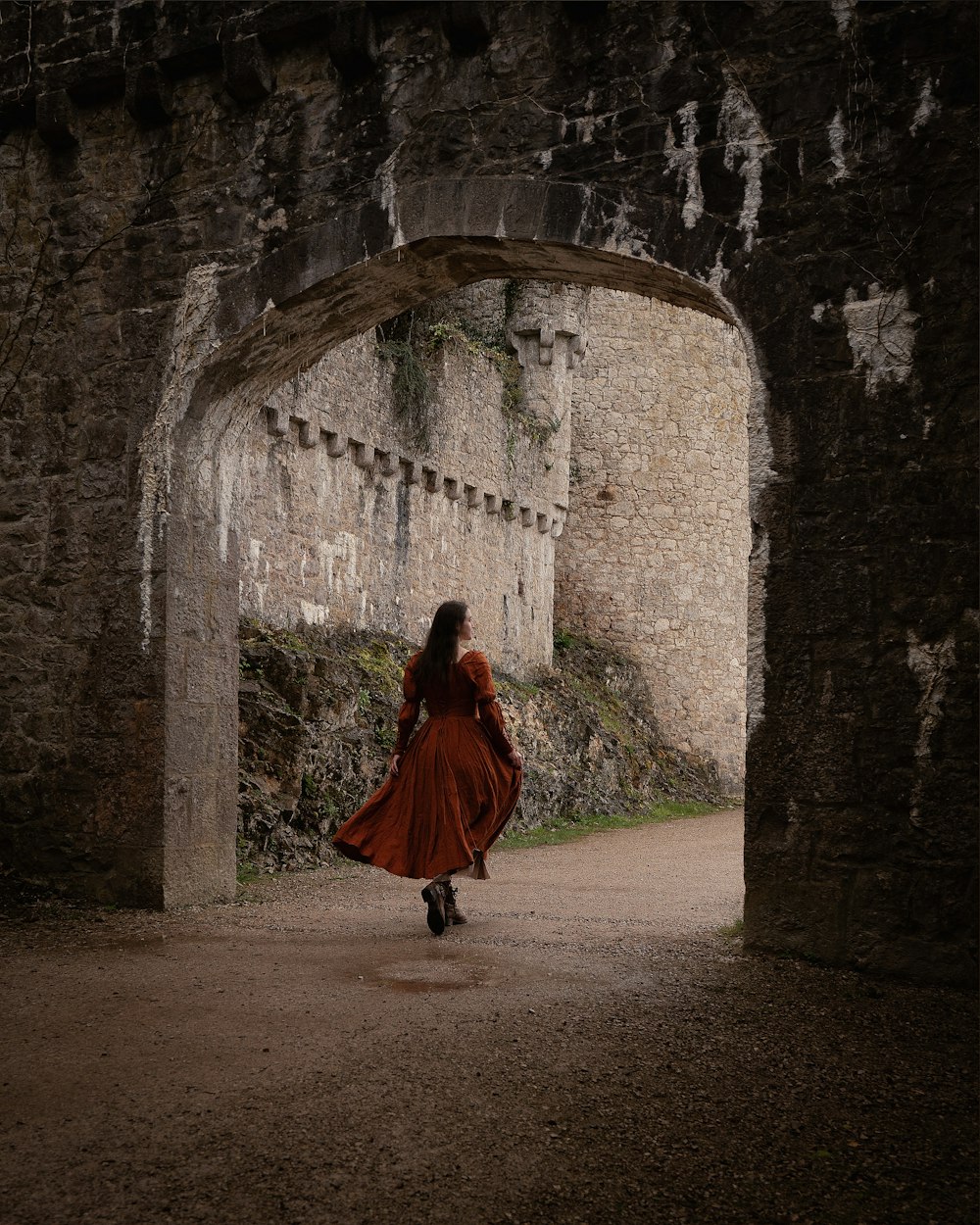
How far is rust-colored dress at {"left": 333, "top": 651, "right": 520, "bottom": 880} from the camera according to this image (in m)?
5.45

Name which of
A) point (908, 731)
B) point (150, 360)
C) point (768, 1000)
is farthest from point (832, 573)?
point (150, 360)

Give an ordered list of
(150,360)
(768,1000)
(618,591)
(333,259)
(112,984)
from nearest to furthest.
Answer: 1. (768,1000)
2. (112,984)
3. (333,259)
4. (150,360)
5. (618,591)

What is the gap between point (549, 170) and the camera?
534 centimetres

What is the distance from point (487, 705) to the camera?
5.61m

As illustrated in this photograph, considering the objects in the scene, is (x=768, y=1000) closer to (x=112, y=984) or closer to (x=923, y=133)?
(x=112, y=984)

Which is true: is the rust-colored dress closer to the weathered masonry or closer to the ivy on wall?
the weathered masonry

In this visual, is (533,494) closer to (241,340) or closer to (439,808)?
(241,340)

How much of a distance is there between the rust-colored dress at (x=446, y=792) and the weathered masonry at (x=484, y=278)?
49.9 inches

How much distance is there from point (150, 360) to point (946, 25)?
4.14 meters

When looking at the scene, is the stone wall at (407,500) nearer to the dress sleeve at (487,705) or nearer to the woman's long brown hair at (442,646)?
the woman's long brown hair at (442,646)

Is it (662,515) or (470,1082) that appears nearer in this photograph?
(470,1082)

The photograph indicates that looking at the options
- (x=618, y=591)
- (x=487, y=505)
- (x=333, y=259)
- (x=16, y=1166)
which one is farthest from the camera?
(x=618, y=591)

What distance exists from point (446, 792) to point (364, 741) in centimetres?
404

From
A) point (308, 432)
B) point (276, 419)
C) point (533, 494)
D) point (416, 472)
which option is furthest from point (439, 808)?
point (533, 494)
